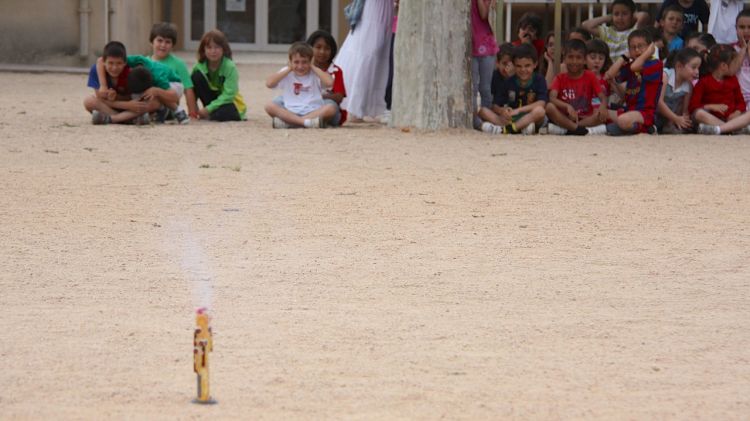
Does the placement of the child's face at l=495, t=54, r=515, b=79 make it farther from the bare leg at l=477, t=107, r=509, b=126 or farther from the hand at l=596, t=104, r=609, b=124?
the hand at l=596, t=104, r=609, b=124

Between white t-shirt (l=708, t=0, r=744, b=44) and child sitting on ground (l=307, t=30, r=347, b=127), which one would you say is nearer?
child sitting on ground (l=307, t=30, r=347, b=127)

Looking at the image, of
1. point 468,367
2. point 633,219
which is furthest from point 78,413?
point 633,219

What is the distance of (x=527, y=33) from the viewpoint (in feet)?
41.0

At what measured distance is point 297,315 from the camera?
15.0 ft

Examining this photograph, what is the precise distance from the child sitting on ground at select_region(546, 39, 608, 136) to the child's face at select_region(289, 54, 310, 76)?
2060 mm

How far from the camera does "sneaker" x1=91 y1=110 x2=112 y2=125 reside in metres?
11.2

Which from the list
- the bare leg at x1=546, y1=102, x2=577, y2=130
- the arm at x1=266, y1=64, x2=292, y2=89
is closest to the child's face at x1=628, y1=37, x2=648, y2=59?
the bare leg at x1=546, y1=102, x2=577, y2=130

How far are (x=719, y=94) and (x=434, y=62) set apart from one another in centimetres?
247

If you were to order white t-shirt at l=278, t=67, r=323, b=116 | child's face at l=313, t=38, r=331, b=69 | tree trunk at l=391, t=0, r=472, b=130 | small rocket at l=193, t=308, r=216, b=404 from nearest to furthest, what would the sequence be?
small rocket at l=193, t=308, r=216, b=404 → tree trunk at l=391, t=0, r=472, b=130 → white t-shirt at l=278, t=67, r=323, b=116 → child's face at l=313, t=38, r=331, b=69

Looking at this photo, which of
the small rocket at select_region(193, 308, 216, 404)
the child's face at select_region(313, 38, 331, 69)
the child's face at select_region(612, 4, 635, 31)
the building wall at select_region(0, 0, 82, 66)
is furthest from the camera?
the building wall at select_region(0, 0, 82, 66)

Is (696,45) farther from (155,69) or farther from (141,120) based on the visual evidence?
(141,120)

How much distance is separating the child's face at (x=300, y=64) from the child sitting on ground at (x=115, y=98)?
3.93ft

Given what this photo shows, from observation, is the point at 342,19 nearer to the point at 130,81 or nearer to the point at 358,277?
the point at 130,81

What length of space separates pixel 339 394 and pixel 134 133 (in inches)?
288
